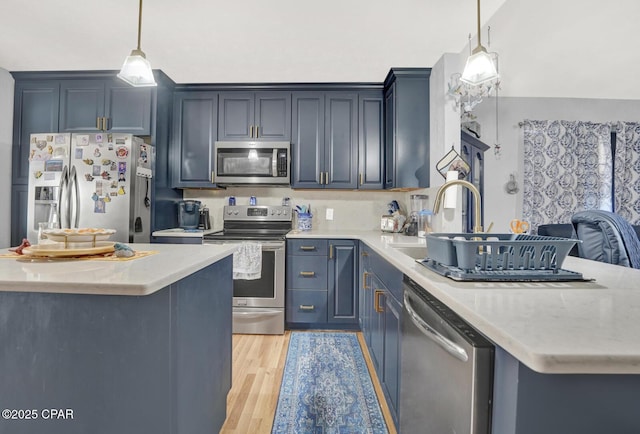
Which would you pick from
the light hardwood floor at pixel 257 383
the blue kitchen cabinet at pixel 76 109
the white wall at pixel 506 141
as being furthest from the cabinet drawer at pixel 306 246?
the white wall at pixel 506 141

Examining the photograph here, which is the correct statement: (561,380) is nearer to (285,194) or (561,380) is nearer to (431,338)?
(431,338)

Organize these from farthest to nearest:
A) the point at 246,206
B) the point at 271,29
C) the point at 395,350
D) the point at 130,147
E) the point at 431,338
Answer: the point at 246,206, the point at 130,147, the point at 271,29, the point at 395,350, the point at 431,338

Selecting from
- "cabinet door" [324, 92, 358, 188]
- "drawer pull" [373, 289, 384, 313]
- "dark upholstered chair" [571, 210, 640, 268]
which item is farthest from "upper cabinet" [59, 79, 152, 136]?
"dark upholstered chair" [571, 210, 640, 268]

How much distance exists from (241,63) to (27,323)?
7.90 ft

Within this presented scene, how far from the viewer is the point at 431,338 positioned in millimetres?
908

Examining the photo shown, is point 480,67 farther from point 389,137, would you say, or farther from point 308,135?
point 308,135

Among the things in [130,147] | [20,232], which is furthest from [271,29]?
[20,232]

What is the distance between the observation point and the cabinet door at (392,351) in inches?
57.2

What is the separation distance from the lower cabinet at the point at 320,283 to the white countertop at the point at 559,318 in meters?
1.81

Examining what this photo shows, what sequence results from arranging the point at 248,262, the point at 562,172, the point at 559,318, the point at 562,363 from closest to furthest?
the point at 562,363
the point at 559,318
the point at 248,262
the point at 562,172

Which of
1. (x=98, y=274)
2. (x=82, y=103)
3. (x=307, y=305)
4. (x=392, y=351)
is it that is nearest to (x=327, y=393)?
(x=392, y=351)

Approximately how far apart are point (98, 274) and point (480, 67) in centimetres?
185

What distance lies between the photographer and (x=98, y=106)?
2924 millimetres

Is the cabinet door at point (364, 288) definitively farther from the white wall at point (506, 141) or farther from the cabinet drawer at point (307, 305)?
the white wall at point (506, 141)
